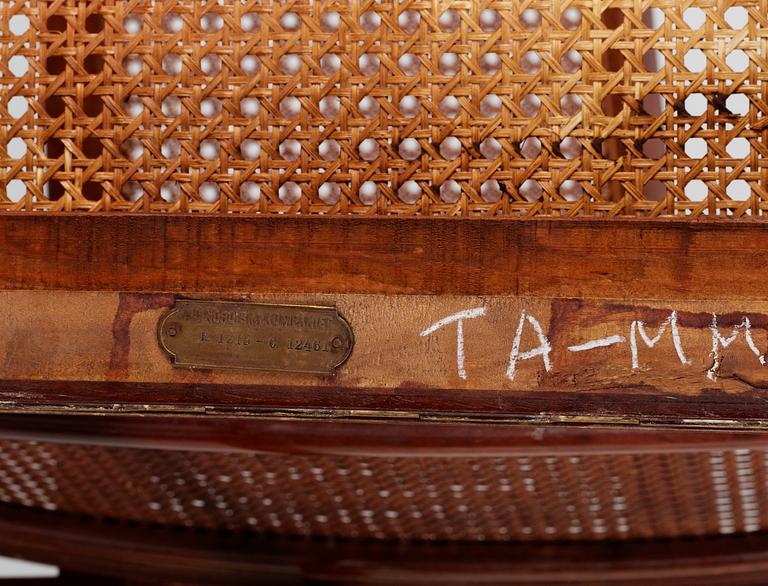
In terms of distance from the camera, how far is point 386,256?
1.76 ft

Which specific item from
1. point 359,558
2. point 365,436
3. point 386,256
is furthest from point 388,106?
point 359,558

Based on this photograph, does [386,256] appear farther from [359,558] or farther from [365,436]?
[359,558]

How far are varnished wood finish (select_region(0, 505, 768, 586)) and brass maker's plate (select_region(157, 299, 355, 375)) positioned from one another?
163 mm

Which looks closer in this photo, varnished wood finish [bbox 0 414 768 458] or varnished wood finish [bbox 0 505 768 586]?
varnished wood finish [bbox 0 414 768 458]

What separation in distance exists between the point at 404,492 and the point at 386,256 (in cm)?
16

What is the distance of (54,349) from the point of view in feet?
1.76

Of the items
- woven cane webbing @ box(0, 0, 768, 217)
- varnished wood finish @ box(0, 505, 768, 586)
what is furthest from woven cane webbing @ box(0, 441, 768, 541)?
woven cane webbing @ box(0, 0, 768, 217)

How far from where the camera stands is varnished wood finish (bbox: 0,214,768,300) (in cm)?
53

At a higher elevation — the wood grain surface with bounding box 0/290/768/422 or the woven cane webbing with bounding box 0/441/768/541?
the wood grain surface with bounding box 0/290/768/422

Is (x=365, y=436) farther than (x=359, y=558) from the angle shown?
No

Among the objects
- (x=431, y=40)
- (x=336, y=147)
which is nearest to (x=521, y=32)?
(x=431, y=40)

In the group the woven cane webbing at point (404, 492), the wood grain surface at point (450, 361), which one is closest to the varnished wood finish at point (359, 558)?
the woven cane webbing at point (404, 492)

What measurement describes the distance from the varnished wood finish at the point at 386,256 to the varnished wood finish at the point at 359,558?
7.8 inches

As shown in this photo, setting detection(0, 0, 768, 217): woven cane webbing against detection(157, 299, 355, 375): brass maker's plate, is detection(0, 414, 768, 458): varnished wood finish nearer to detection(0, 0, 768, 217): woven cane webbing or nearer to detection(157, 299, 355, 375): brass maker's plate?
detection(157, 299, 355, 375): brass maker's plate
